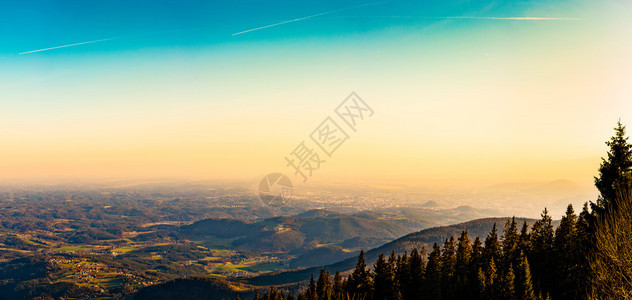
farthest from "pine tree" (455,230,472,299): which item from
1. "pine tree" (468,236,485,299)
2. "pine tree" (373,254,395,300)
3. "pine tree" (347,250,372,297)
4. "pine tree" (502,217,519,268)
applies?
"pine tree" (347,250,372,297)

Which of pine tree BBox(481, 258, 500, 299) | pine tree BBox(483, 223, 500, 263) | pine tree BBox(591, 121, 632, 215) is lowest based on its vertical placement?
pine tree BBox(481, 258, 500, 299)

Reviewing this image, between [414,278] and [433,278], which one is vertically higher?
[433,278]

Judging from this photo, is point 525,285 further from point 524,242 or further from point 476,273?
point 524,242

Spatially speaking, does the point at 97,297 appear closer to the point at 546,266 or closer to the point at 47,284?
the point at 47,284

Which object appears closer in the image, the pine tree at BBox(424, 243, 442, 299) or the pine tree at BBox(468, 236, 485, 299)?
the pine tree at BBox(468, 236, 485, 299)

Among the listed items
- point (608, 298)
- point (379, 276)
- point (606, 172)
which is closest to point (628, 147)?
point (606, 172)

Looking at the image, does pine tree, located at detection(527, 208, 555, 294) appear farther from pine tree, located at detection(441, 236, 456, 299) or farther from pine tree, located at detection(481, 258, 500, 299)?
pine tree, located at detection(441, 236, 456, 299)

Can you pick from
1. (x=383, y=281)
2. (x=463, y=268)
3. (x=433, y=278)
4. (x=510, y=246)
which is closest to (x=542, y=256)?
(x=510, y=246)

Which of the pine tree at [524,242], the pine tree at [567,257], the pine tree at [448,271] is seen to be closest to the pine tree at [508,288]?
the pine tree at [567,257]
